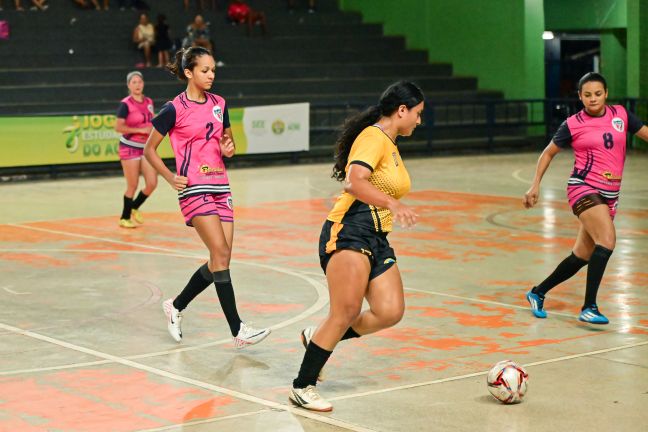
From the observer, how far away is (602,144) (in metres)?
9.56

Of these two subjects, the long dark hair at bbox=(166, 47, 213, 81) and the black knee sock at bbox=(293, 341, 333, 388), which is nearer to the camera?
the black knee sock at bbox=(293, 341, 333, 388)

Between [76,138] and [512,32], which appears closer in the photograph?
[76,138]

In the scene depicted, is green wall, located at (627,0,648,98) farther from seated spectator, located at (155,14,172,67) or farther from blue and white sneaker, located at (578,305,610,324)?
blue and white sneaker, located at (578,305,610,324)

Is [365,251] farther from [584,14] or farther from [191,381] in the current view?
[584,14]

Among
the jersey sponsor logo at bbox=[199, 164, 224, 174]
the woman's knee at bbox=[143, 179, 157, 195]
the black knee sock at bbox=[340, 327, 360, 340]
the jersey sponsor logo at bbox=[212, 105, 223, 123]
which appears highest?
the jersey sponsor logo at bbox=[212, 105, 223, 123]

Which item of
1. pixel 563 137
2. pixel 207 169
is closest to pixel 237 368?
pixel 207 169

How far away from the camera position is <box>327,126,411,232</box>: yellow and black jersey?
6680 millimetres

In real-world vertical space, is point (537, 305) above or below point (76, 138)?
below

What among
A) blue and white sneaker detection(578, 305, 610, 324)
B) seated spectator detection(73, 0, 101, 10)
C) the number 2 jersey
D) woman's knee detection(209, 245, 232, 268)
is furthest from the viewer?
seated spectator detection(73, 0, 101, 10)

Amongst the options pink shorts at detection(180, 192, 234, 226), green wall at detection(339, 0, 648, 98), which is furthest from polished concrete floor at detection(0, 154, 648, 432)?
green wall at detection(339, 0, 648, 98)

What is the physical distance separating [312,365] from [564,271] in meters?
3.72

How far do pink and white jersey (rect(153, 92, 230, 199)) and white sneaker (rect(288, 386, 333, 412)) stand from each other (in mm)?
2336

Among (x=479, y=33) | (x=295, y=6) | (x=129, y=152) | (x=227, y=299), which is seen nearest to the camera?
(x=227, y=299)

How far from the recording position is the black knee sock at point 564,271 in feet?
32.1
